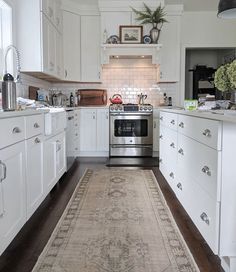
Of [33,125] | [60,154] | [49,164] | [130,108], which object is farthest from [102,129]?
[33,125]

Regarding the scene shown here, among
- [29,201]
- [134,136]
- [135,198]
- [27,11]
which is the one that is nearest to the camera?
[29,201]

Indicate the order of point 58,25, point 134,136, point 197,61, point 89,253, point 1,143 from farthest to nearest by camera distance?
point 197,61 < point 134,136 < point 58,25 < point 89,253 < point 1,143

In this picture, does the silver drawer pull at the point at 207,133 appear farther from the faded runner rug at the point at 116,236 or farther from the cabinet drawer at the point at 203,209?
the faded runner rug at the point at 116,236

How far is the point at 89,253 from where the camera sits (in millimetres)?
1783

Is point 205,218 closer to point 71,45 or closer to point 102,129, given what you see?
point 102,129

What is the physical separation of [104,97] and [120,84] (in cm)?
42

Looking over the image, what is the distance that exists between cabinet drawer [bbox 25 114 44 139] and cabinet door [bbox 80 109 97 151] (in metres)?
2.64

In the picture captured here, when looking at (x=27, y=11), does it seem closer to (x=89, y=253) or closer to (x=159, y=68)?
(x=159, y=68)

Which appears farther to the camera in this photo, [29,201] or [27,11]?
[27,11]

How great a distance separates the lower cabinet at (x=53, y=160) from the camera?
2.63 meters

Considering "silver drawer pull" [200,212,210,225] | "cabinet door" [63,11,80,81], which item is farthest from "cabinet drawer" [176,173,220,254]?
"cabinet door" [63,11,80,81]

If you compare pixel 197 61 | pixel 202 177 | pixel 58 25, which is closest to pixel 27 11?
pixel 58 25

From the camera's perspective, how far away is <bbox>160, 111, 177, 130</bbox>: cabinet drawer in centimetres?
282

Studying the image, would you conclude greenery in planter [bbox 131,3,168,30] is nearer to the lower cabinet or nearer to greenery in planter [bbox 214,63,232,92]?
the lower cabinet
